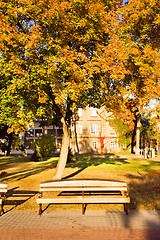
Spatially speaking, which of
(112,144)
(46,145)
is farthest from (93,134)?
(46,145)

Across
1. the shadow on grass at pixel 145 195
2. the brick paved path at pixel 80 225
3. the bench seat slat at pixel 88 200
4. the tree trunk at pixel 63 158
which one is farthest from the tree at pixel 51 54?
the brick paved path at pixel 80 225

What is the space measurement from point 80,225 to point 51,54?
7361mm

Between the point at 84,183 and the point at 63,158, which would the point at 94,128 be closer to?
the point at 63,158

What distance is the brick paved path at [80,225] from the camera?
532cm

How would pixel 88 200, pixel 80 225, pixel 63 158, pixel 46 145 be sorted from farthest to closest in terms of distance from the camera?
pixel 46 145 → pixel 63 158 → pixel 88 200 → pixel 80 225

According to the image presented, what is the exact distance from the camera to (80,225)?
19.6 ft

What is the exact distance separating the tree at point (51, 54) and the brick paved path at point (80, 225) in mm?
4514

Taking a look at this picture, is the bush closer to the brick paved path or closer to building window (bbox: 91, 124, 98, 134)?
building window (bbox: 91, 124, 98, 134)

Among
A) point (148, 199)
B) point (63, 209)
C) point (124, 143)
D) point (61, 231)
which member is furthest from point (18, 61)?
point (124, 143)

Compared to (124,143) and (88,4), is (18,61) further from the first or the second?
(124,143)

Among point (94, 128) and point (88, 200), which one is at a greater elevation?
point (94, 128)

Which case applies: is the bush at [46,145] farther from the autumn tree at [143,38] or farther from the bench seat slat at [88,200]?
the bench seat slat at [88,200]

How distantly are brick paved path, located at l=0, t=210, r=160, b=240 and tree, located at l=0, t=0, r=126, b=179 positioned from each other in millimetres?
4514

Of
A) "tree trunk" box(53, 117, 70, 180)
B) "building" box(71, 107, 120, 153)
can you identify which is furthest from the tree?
"building" box(71, 107, 120, 153)
